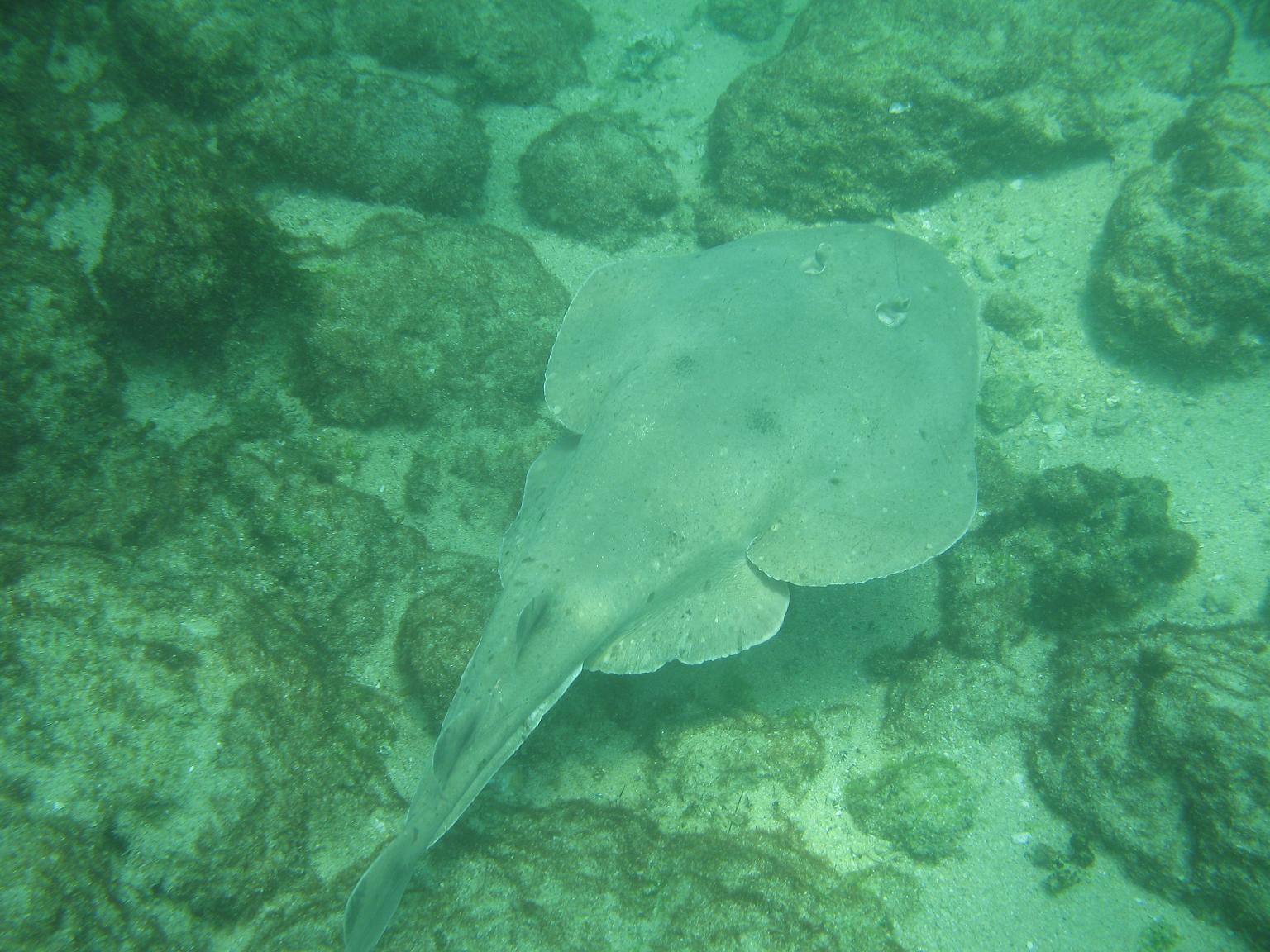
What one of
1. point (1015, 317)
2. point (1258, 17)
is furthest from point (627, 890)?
point (1258, 17)

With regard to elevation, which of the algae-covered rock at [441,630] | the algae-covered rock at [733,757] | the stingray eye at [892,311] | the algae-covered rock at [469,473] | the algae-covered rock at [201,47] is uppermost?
the algae-covered rock at [201,47]

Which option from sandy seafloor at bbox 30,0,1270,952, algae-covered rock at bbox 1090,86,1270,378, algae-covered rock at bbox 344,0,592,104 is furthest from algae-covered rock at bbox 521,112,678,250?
algae-covered rock at bbox 1090,86,1270,378

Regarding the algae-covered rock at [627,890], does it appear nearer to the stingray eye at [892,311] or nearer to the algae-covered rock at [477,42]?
the stingray eye at [892,311]

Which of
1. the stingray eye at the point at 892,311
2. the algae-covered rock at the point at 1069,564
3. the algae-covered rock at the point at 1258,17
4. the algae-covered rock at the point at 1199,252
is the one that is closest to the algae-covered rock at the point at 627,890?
the algae-covered rock at the point at 1069,564

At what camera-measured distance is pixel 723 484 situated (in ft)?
11.9

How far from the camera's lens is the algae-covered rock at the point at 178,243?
4582mm

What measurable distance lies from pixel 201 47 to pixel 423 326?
3.86 meters

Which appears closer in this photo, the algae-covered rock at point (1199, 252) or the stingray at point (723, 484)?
the stingray at point (723, 484)

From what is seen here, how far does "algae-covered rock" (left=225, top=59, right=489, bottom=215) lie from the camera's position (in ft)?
19.9

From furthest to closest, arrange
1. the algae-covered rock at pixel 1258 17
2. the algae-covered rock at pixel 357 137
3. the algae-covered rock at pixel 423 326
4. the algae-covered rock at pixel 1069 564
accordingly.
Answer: the algae-covered rock at pixel 1258 17, the algae-covered rock at pixel 357 137, the algae-covered rock at pixel 423 326, the algae-covered rock at pixel 1069 564

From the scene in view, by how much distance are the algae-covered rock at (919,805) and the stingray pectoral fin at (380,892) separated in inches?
124

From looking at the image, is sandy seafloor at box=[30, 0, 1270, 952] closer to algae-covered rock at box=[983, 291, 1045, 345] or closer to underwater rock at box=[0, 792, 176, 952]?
algae-covered rock at box=[983, 291, 1045, 345]

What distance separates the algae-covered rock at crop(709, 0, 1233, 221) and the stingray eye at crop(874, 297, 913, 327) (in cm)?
335

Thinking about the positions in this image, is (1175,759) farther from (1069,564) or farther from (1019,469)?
(1019,469)
